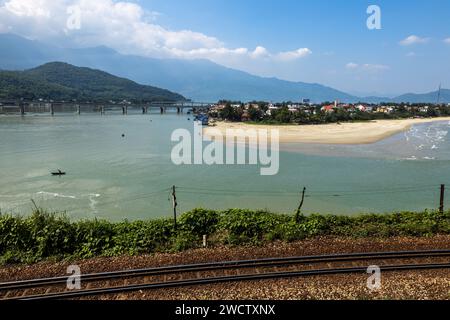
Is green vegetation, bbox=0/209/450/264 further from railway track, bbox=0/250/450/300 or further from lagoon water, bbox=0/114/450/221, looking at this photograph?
lagoon water, bbox=0/114/450/221

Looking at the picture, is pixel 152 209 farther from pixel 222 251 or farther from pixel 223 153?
pixel 223 153

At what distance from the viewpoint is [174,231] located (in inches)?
596


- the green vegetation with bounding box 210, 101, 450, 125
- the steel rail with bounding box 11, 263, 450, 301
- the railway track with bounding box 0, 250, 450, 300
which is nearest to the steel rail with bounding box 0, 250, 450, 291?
the railway track with bounding box 0, 250, 450, 300

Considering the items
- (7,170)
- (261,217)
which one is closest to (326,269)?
(261,217)

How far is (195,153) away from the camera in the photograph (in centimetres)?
5322

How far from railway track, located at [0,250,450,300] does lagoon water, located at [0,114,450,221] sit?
10923 mm

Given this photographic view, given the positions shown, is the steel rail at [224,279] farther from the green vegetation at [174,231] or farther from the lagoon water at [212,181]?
the lagoon water at [212,181]

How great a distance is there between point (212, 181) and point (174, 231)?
18500 mm

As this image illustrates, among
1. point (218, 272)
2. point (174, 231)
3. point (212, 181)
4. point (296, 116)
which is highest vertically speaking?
point (296, 116)

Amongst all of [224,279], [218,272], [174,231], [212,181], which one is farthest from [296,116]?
[224,279]

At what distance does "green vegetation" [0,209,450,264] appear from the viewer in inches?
540

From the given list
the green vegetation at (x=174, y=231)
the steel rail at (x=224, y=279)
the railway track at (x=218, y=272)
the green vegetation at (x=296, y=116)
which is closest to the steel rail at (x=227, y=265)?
the railway track at (x=218, y=272)

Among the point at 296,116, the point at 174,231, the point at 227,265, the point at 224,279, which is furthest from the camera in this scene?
the point at 296,116

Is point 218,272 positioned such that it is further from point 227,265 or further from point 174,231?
point 174,231
